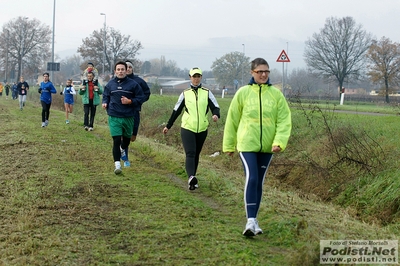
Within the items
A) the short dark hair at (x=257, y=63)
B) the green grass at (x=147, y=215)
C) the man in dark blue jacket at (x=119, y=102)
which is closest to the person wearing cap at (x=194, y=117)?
the green grass at (x=147, y=215)

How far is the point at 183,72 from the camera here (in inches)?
6152

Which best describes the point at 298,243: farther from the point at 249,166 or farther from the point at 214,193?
the point at 214,193

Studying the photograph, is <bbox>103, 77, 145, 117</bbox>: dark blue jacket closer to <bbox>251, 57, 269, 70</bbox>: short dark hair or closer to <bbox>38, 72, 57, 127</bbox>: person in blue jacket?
<bbox>251, 57, 269, 70</bbox>: short dark hair

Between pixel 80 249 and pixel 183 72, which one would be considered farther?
pixel 183 72

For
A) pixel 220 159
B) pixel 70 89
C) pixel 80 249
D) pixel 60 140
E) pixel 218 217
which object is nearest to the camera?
pixel 80 249

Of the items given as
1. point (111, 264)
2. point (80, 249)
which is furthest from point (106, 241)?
point (111, 264)

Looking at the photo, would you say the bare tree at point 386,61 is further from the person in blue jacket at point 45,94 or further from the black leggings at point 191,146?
the black leggings at point 191,146

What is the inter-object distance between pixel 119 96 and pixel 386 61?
52.1 meters

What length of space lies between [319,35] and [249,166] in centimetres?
7042

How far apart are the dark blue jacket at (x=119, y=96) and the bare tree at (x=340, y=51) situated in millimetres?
65112

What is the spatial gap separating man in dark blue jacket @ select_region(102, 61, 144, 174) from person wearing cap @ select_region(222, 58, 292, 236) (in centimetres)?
384

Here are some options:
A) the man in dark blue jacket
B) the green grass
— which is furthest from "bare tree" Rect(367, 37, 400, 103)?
the man in dark blue jacket

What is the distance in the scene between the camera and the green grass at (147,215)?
16.4ft

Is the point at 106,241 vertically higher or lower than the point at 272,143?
lower
